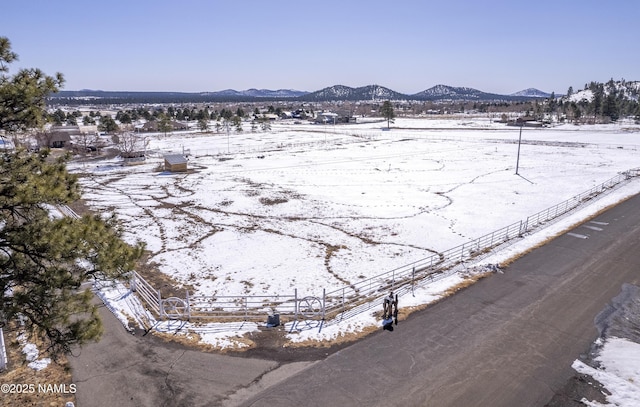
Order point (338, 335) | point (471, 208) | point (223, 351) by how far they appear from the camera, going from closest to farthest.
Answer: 1. point (223, 351)
2. point (338, 335)
3. point (471, 208)

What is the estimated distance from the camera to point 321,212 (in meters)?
30.6

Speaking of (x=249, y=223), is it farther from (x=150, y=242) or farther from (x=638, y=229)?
(x=638, y=229)

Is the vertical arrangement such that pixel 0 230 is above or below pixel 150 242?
above

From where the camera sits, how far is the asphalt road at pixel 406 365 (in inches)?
421

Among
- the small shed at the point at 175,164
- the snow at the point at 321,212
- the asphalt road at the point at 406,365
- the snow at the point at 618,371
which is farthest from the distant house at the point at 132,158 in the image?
the snow at the point at 618,371

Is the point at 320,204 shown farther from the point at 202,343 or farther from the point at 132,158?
the point at 132,158

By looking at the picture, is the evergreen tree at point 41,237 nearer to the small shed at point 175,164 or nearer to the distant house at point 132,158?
the small shed at point 175,164

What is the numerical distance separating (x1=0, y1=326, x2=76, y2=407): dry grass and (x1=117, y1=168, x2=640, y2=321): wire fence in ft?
12.4

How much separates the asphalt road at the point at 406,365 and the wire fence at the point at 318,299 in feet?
6.32

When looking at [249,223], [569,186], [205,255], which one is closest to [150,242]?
[205,255]

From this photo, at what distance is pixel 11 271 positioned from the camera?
794 cm

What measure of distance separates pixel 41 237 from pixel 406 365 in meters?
9.85

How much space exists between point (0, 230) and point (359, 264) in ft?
51.8

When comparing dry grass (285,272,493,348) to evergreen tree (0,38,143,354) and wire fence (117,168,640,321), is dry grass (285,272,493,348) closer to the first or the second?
wire fence (117,168,640,321)
